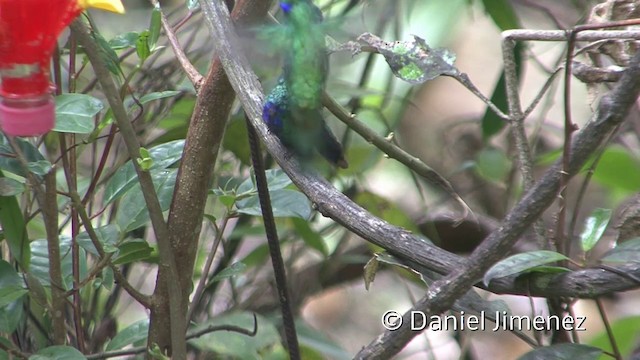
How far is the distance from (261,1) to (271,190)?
295 mm

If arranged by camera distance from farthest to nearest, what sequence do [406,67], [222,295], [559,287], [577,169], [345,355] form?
[222,295] → [345,355] → [406,67] → [559,287] → [577,169]

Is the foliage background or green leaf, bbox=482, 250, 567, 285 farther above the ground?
green leaf, bbox=482, 250, 567, 285

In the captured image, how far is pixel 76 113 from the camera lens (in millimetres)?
943

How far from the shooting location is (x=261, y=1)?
1010 millimetres

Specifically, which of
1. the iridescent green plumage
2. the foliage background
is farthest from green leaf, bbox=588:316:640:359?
Result: the iridescent green plumage

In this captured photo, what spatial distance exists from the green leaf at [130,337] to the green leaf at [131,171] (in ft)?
0.66

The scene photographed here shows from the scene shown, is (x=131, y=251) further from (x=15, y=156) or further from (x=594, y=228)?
(x=594, y=228)

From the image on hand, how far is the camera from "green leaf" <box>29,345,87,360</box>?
0.95 metres

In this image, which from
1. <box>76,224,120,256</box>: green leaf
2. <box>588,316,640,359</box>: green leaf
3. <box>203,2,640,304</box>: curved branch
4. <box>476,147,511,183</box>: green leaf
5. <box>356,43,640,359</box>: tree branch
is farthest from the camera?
<box>476,147,511,183</box>: green leaf

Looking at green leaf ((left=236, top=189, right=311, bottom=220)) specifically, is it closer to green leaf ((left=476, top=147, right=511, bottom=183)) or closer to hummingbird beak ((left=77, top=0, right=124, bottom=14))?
hummingbird beak ((left=77, top=0, right=124, bottom=14))

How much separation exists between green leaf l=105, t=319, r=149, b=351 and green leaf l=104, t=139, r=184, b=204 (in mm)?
200

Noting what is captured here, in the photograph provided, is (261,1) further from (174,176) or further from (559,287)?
(559,287)

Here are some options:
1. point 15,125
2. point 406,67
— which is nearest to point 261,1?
point 406,67

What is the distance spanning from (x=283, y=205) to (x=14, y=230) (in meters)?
0.37
